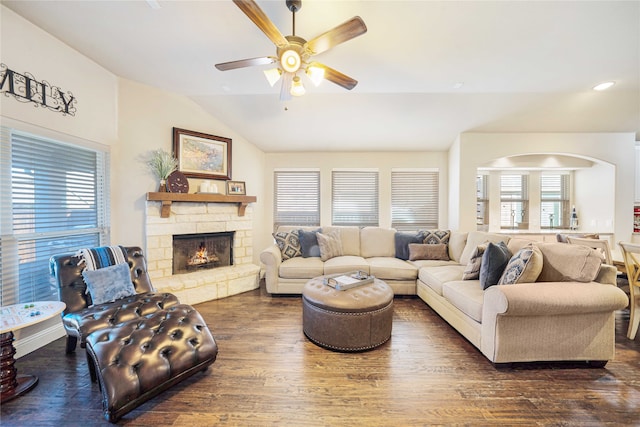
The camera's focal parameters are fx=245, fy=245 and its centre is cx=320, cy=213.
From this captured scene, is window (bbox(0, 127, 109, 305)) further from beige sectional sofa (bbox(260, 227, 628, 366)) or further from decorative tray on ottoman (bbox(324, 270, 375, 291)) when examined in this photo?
beige sectional sofa (bbox(260, 227, 628, 366))

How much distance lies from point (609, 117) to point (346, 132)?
406 centimetres

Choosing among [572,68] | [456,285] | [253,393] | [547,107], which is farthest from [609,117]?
[253,393]

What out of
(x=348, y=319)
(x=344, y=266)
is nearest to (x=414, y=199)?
(x=344, y=266)

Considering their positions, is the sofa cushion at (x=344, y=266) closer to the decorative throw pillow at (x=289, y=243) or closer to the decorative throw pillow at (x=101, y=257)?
the decorative throw pillow at (x=289, y=243)

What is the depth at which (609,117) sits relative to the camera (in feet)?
12.5

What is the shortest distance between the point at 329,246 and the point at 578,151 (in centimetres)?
453

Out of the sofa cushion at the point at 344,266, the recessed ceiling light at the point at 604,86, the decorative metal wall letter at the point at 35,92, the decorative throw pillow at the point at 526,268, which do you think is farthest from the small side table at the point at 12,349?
the recessed ceiling light at the point at 604,86

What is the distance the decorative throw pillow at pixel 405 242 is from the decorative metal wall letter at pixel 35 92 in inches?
179

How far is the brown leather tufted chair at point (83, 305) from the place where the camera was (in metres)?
1.86

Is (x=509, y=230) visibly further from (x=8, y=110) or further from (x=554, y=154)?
(x=8, y=110)

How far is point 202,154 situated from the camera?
383 cm

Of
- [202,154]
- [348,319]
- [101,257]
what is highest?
[202,154]

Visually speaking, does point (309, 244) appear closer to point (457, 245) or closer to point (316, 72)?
point (457, 245)

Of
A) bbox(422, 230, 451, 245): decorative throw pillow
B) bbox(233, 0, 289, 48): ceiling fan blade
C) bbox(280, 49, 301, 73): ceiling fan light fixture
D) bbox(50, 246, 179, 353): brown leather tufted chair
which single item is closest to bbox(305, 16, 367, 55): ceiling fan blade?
bbox(280, 49, 301, 73): ceiling fan light fixture
